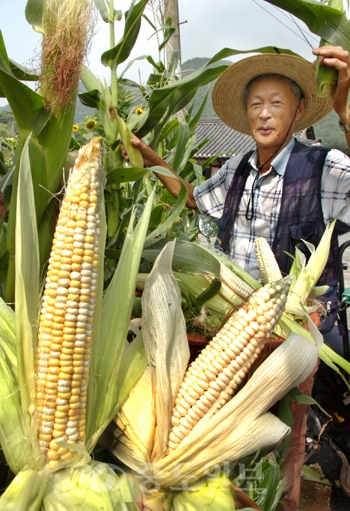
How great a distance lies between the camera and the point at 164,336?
0.83 meters

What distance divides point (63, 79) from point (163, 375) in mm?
589

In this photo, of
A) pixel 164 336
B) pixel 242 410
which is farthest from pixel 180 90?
pixel 242 410

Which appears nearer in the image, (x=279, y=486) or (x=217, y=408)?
(x=217, y=408)

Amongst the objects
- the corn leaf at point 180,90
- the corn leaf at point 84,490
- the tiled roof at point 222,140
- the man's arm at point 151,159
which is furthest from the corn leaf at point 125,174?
the tiled roof at point 222,140

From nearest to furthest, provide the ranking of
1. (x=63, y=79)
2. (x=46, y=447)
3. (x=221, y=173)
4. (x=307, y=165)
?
(x=46, y=447), (x=63, y=79), (x=307, y=165), (x=221, y=173)

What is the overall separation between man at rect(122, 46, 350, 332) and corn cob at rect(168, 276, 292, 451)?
820mm

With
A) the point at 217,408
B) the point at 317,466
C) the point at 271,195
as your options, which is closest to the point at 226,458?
the point at 217,408

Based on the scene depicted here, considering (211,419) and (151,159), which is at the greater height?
(151,159)

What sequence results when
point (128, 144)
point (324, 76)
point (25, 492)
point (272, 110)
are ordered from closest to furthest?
point (25, 492), point (324, 76), point (128, 144), point (272, 110)

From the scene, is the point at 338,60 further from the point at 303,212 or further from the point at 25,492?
the point at 25,492

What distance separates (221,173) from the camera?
206 centimetres

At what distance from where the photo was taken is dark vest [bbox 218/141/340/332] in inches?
66.4

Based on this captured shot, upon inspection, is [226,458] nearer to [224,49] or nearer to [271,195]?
[224,49]

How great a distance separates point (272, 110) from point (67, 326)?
130 cm
